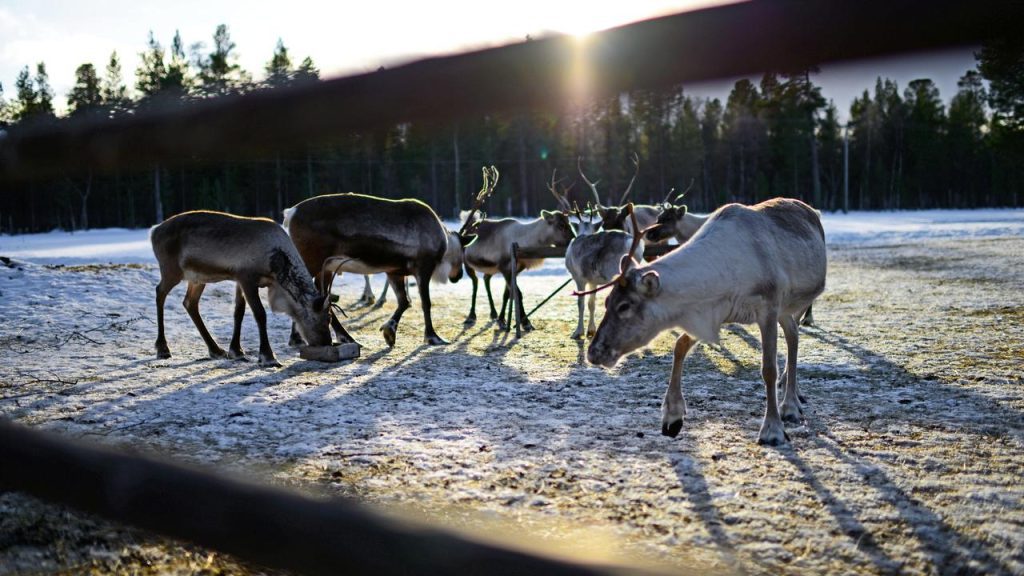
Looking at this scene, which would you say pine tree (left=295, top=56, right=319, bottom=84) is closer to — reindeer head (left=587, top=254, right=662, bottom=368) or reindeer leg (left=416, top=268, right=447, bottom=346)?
reindeer head (left=587, top=254, right=662, bottom=368)

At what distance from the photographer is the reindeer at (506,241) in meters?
12.7

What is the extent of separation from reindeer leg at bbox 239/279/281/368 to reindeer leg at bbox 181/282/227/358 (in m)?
0.67

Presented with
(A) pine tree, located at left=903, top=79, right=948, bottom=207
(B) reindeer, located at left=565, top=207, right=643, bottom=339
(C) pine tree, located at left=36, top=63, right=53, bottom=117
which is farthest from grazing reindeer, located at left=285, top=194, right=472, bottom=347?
(A) pine tree, located at left=903, top=79, right=948, bottom=207

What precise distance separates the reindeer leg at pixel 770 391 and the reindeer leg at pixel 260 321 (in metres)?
5.22

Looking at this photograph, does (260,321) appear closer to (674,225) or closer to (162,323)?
(162,323)

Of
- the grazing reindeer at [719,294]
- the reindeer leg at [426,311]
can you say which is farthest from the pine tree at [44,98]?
the reindeer leg at [426,311]

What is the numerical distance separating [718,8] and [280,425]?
200 inches

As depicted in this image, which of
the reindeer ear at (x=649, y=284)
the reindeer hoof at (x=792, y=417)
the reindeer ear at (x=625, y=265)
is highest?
the reindeer ear at (x=625, y=265)

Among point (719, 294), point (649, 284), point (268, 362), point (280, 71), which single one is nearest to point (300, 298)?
point (268, 362)

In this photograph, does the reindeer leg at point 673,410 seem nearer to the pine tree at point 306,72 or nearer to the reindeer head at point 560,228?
the pine tree at point 306,72

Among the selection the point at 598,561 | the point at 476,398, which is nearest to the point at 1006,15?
the point at 598,561

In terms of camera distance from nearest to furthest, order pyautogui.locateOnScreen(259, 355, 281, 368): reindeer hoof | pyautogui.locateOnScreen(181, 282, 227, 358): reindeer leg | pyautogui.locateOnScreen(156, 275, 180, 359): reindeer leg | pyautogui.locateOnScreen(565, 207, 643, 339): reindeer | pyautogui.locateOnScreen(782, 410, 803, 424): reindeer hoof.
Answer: pyautogui.locateOnScreen(782, 410, 803, 424): reindeer hoof, pyautogui.locateOnScreen(259, 355, 281, 368): reindeer hoof, pyautogui.locateOnScreen(156, 275, 180, 359): reindeer leg, pyautogui.locateOnScreen(181, 282, 227, 358): reindeer leg, pyautogui.locateOnScreen(565, 207, 643, 339): reindeer

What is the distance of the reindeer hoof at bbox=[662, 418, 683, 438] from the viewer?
16.4 ft

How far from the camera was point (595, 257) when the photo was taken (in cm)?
1005
